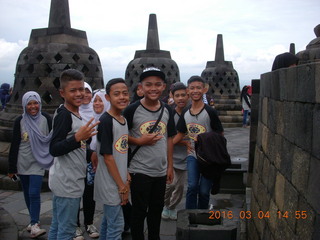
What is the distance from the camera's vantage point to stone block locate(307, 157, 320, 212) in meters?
1.78

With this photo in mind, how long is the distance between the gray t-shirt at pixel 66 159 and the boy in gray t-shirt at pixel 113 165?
0.60 ft

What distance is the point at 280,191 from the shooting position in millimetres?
2564

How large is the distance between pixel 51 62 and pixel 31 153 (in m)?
2.89

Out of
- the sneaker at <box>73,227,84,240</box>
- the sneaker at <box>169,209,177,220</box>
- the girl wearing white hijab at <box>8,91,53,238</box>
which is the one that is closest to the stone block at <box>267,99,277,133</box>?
the sneaker at <box>169,209,177,220</box>

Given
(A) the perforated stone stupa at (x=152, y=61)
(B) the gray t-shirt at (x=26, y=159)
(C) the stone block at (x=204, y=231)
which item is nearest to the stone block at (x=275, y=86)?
(C) the stone block at (x=204, y=231)

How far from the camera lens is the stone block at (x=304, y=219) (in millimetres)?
1866

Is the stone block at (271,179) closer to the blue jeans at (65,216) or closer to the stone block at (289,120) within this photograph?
the stone block at (289,120)

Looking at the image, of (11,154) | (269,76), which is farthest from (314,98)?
(11,154)

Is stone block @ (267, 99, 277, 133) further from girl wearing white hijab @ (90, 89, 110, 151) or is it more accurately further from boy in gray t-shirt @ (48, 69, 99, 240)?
girl wearing white hijab @ (90, 89, 110, 151)

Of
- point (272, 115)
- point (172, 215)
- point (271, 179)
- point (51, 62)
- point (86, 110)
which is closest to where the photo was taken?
point (271, 179)

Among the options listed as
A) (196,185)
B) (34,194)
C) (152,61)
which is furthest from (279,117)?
(152,61)

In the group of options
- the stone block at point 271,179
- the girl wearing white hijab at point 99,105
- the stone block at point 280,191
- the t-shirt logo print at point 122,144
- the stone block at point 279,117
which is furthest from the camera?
the girl wearing white hijab at point 99,105

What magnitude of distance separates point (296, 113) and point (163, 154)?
1488 millimetres
